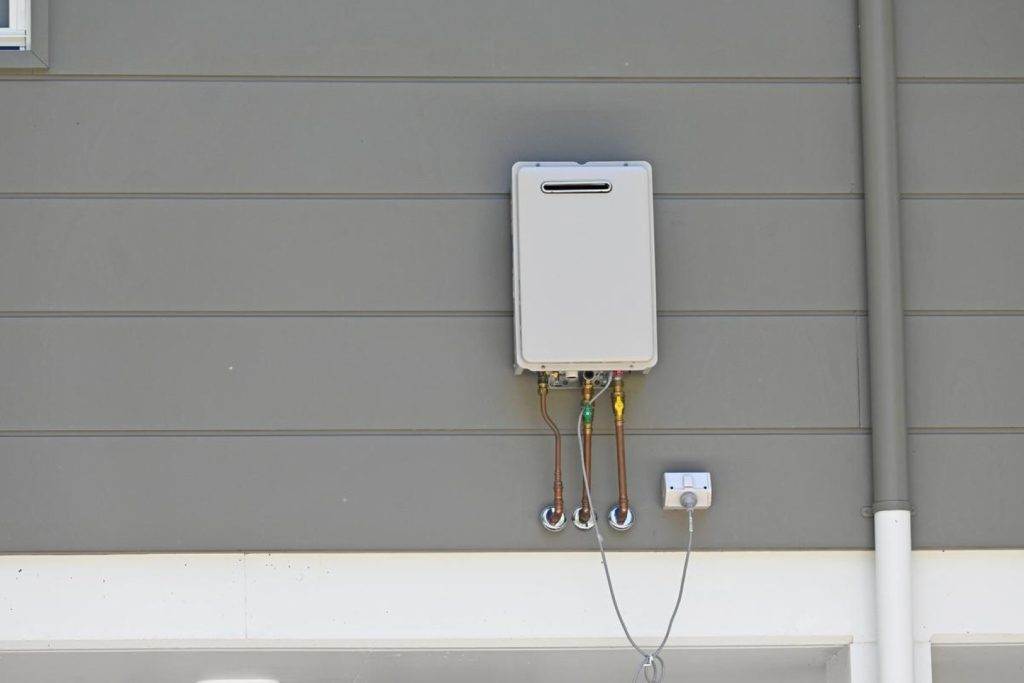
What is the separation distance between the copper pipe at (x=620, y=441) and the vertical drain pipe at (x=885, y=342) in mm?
541

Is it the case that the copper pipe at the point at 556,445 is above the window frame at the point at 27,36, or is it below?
below

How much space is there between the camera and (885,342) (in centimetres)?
265

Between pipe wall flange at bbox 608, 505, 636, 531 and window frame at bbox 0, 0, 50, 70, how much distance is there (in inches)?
61.9

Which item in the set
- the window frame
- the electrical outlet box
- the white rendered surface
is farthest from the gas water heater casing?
the window frame

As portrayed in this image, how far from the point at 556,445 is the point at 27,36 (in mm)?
1467

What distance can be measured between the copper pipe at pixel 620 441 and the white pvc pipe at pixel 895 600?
0.55 m

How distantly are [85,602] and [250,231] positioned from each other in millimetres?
868

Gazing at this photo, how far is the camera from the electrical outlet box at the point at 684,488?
2.60m

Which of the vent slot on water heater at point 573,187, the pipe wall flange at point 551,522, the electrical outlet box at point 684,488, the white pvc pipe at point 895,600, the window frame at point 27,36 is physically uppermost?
the window frame at point 27,36

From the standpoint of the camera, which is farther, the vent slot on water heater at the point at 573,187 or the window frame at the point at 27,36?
the window frame at the point at 27,36

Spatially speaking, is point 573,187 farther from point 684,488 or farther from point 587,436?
point 684,488

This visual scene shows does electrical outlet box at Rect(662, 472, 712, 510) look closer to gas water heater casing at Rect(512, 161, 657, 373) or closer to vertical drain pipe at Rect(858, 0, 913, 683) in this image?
gas water heater casing at Rect(512, 161, 657, 373)

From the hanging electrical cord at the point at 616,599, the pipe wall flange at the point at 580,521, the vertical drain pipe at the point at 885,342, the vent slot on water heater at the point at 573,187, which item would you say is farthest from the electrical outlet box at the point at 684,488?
the vent slot on water heater at the point at 573,187

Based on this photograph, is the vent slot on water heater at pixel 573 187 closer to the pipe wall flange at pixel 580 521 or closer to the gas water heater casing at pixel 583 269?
the gas water heater casing at pixel 583 269
